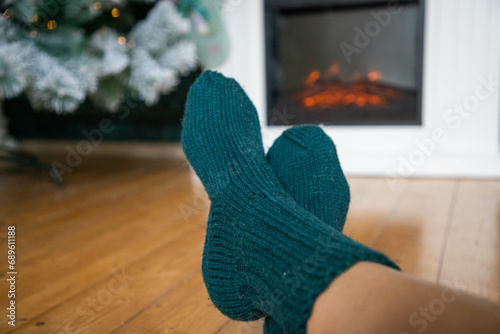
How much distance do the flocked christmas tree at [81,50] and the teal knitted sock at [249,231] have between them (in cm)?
69

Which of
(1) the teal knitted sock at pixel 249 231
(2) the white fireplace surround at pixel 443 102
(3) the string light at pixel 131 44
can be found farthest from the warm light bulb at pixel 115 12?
(1) the teal knitted sock at pixel 249 231

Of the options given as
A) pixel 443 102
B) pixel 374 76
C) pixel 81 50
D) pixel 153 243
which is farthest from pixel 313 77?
pixel 153 243

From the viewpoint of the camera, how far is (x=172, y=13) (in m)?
1.47

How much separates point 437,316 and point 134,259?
695 mm

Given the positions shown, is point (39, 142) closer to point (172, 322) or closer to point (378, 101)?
point (378, 101)

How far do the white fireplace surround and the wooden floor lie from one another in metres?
0.09

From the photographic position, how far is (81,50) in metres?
1.48

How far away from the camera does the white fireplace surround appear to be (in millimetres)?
1484

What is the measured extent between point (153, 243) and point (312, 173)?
0.43 metres

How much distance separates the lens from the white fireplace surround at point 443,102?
4.87 feet

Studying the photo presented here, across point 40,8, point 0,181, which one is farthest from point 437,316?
point 0,181

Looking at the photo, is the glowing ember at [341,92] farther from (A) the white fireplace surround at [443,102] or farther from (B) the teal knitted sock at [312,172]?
(B) the teal knitted sock at [312,172]

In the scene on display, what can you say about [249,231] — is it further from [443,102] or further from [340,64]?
[340,64]

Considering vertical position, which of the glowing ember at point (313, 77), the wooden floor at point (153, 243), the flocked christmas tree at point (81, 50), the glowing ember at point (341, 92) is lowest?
the wooden floor at point (153, 243)
